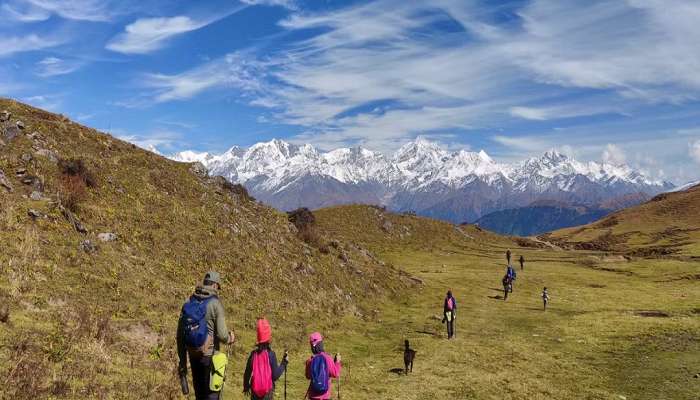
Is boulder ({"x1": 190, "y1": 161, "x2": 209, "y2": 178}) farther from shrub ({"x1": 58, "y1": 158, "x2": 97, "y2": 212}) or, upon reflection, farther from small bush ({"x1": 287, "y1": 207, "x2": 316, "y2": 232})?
shrub ({"x1": 58, "y1": 158, "x2": 97, "y2": 212})

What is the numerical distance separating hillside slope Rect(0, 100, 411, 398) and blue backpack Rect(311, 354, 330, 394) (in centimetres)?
555

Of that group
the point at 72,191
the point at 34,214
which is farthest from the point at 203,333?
the point at 72,191

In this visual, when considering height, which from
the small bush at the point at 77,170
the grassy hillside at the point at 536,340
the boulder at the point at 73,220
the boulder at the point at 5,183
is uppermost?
the small bush at the point at 77,170

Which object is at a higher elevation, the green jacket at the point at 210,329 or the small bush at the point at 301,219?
the small bush at the point at 301,219

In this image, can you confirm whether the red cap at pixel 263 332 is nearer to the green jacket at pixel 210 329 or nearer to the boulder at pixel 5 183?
the green jacket at pixel 210 329

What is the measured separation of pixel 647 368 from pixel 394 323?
1675cm

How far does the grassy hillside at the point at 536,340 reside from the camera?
21.7 metres

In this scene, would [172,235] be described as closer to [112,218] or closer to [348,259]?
[112,218]

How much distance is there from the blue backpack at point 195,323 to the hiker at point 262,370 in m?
1.25

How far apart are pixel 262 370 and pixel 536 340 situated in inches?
1003

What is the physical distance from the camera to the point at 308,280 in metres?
37.9

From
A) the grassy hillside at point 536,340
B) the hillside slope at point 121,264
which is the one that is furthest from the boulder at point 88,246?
the grassy hillside at point 536,340

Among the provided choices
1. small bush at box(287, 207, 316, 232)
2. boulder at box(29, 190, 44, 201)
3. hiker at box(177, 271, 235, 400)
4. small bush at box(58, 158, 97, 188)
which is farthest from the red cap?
small bush at box(287, 207, 316, 232)

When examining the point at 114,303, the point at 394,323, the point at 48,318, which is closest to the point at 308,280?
the point at 394,323
